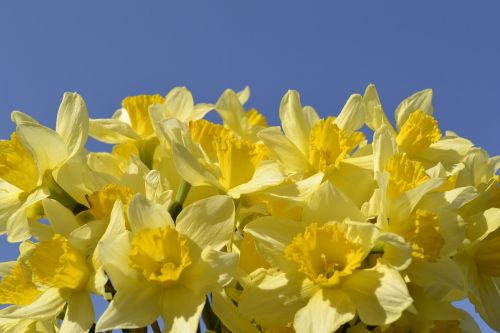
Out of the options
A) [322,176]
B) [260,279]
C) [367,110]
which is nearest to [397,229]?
[322,176]

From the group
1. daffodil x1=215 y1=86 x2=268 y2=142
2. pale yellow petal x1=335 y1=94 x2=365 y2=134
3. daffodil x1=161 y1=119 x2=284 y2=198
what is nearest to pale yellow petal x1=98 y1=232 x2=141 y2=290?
daffodil x1=161 y1=119 x2=284 y2=198

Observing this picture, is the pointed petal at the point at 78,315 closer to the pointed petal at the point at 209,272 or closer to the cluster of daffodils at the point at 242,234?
the cluster of daffodils at the point at 242,234

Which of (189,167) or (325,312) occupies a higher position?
(189,167)

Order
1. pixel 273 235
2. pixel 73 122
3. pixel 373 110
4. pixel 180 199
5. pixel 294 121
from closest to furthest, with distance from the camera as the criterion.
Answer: pixel 273 235 < pixel 180 199 < pixel 73 122 < pixel 294 121 < pixel 373 110

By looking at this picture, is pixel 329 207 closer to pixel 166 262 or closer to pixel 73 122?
pixel 166 262

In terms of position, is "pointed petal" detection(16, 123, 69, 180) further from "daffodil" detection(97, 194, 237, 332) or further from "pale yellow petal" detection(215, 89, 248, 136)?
"pale yellow petal" detection(215, 89, 248, 136)

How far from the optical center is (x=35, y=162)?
1586 millimetres

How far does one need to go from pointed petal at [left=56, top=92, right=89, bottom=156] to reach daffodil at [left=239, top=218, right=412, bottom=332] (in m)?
0.59

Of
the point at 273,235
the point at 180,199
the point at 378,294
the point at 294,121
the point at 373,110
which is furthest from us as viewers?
the point at 373,110

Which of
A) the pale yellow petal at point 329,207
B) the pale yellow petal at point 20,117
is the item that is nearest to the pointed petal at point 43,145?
the pale yellow petal at point 20,117

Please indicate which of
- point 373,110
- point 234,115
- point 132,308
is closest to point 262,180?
point 132,308

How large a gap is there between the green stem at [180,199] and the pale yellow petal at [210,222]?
98 millimetres

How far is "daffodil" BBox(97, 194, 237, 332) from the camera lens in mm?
1303

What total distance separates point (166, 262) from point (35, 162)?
0.50 m
